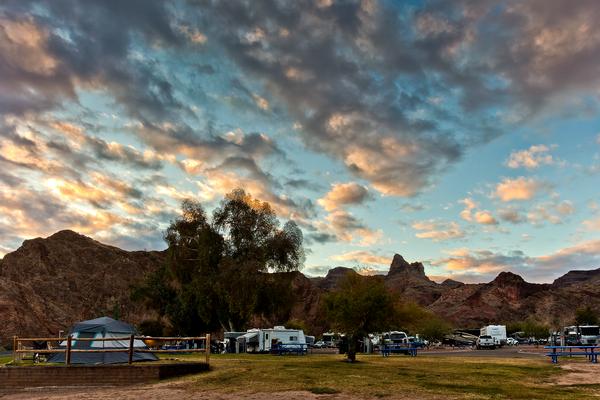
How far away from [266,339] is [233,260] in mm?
9421

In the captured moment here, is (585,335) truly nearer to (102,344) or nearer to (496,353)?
(496,353)

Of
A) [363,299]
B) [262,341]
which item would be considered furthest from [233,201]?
[363,299]

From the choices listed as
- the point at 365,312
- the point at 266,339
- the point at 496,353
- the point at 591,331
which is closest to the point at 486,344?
the point at 496,353

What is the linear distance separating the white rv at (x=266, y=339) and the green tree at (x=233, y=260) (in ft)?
11.9

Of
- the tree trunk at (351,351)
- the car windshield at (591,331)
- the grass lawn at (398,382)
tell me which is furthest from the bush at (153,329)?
the car windshield at (591,331)

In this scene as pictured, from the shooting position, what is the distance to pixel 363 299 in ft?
120

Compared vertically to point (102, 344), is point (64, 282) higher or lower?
higher

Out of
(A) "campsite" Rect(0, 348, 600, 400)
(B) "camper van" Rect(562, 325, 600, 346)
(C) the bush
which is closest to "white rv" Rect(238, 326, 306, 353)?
(A) "campsite" Rect(0, 348, 600, 400)

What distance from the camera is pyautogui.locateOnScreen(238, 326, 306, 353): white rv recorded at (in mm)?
50062

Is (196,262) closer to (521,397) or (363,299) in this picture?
(363,299)

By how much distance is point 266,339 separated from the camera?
50312 millimetres

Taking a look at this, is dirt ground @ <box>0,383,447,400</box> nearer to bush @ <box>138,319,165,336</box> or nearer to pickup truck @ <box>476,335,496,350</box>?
pickup truck @ <box>476,335,496,350</box>

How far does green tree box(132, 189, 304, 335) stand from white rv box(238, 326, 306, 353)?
3.62 meters

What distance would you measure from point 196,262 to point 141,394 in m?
40.1
